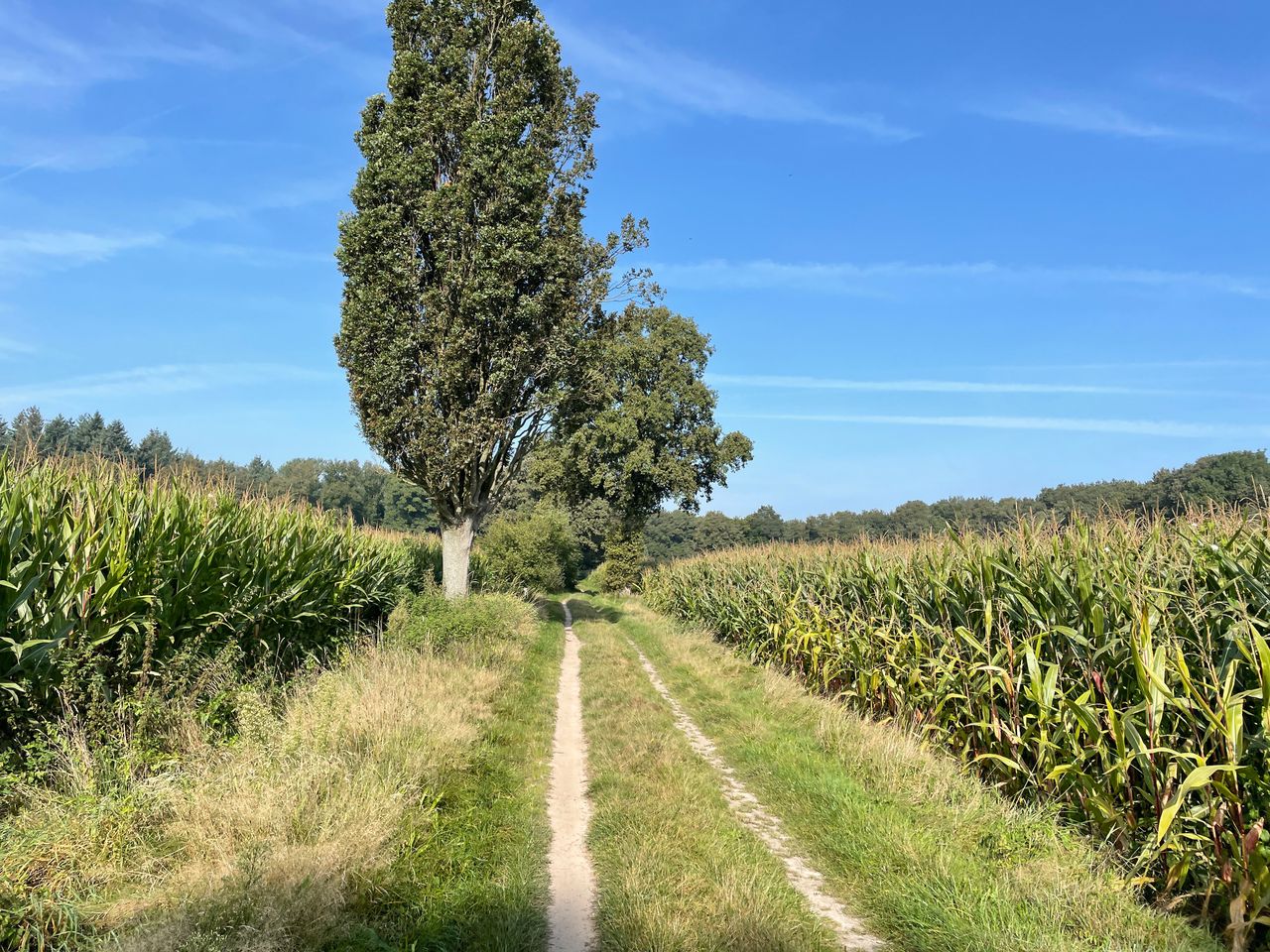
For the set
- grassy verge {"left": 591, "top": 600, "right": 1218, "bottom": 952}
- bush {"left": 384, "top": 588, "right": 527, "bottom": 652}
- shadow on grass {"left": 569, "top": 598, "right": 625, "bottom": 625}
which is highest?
bush {"left": 384, "top": 588, "right": 527, "bottom": 652}

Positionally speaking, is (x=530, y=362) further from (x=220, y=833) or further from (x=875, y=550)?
(x=220, y=833)

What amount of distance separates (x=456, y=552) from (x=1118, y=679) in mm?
14961

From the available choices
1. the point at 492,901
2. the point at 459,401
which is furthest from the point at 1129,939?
the point at 459,401

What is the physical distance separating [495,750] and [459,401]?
10490 mm

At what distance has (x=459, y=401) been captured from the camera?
642 inches

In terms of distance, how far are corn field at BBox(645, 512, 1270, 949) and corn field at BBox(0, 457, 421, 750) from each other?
7.77 metres

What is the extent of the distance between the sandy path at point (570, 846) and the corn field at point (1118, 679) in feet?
12.0

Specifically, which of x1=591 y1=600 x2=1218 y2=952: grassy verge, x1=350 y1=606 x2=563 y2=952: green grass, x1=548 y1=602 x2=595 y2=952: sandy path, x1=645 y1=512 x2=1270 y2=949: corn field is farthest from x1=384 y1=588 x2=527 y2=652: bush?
x1=645 y1=512 x2=1270 y2=949: corn field

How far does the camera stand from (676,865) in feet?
15.7

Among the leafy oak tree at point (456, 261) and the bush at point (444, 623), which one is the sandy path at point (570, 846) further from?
the leafy oak tree at point (456, 261)

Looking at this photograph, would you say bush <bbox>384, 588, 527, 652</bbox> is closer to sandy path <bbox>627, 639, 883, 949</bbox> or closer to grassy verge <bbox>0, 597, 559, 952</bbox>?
grassy verge <bbox>0, 597, 559, 952</bbox>

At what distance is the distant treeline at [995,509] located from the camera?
289 inches

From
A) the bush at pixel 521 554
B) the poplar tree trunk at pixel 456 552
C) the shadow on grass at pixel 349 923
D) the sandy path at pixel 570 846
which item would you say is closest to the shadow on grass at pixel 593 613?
the bush at pixel 521 554

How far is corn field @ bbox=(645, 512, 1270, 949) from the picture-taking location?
13.3ft
